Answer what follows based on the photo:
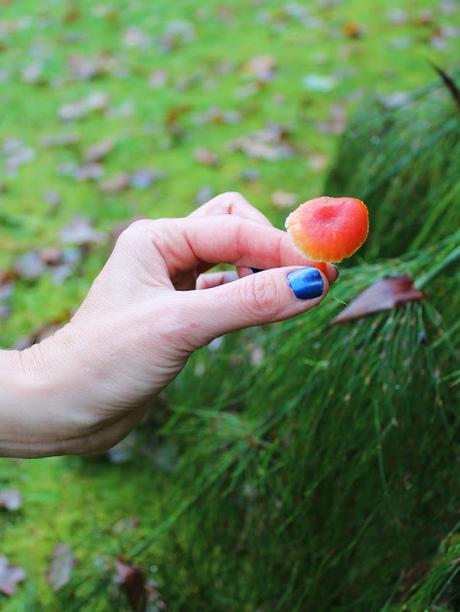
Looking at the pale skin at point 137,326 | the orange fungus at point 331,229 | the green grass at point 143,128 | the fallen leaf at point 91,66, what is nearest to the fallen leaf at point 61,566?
the green grass at point 143,128

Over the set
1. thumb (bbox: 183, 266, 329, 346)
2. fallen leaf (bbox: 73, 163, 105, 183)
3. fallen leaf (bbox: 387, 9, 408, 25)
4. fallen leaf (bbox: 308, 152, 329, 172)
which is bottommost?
fallen leaf (bbox: 73, 163, 105, 183)

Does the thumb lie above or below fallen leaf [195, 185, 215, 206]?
above

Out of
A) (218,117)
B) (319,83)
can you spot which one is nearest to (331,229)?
(218,117)

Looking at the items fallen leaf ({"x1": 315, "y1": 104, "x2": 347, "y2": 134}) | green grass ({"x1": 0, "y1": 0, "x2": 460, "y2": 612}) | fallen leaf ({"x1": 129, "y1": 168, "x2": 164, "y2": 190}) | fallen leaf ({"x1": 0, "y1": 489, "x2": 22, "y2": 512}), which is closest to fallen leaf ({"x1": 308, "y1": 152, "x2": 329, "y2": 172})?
green grass ({"x1": 0, "y1": 0, "x2": 460, "y2": 612})

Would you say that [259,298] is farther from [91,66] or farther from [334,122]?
[91,66]

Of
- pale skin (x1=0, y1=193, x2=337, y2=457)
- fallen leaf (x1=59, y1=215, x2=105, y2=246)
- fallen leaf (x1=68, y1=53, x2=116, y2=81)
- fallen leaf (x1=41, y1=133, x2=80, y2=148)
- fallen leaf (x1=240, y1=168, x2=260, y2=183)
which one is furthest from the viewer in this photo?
fallen leaf (x1=68, y1=53, x2=116, y2=81)

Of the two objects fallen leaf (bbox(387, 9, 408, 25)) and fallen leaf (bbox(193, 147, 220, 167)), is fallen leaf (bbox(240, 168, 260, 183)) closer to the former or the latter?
fallen leaf (bbox(193, 147, 220, 167))

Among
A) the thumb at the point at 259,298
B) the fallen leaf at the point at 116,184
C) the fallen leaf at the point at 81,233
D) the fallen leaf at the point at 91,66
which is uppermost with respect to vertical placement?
the thumb at the point at 259,298

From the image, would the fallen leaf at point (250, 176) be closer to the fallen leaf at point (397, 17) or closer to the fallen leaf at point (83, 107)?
the fallen leaf at point (83, 107)
